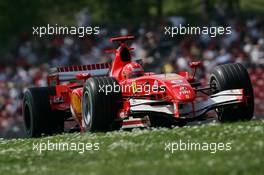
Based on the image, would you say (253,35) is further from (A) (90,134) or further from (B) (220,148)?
(B) (220,148)

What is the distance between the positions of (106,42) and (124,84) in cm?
1285

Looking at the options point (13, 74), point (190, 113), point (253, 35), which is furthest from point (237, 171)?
point (13, 74)

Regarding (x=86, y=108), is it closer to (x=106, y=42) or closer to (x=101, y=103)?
(x=101, y=103)

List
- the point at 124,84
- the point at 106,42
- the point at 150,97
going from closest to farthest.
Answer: the point at 150,97
the point at 124,84
the point at 106,42

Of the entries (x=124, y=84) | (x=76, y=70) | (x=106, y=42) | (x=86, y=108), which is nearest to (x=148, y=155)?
(x=86, y=108)

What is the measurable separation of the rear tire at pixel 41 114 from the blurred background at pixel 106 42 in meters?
4.76

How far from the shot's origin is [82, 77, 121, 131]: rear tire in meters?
16.2

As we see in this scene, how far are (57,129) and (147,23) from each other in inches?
479

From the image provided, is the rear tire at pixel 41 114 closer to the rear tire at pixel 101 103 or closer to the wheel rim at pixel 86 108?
the wheel rim at pixel 86 108

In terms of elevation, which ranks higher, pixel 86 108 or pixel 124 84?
pixel 124 84

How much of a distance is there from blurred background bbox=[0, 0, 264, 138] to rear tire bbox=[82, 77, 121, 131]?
7539 mm

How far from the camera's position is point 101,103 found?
16.1m

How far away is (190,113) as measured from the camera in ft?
52.5

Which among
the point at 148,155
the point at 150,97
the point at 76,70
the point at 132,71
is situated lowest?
the point at 148,155
